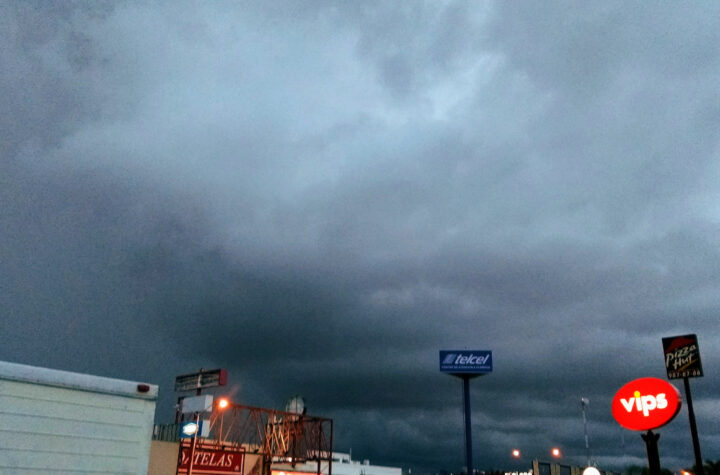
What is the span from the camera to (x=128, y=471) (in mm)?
12844

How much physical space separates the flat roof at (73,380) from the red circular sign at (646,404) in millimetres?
10069

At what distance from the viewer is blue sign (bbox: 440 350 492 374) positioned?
5175 cm

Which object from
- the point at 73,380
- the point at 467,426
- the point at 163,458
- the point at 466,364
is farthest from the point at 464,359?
the point at 73,380

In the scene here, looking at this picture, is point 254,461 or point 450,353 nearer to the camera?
point 254,461

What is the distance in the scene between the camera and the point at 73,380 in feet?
41.1

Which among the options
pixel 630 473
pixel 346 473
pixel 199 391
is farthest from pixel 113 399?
pixel 346 473

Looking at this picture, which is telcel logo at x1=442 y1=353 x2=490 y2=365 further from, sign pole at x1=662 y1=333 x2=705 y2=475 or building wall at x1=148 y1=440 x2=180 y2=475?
sign pole at x1=662 y1=333 x2=705 y2=475

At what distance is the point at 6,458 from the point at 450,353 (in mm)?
44063

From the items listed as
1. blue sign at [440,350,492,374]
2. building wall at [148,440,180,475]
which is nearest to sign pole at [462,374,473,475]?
blue sign at [440,350,492,374]

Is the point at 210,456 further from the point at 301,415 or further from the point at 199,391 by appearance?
the point at 301,415

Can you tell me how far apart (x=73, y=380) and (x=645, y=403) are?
37.3ft

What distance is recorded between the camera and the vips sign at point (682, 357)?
61.4 feet

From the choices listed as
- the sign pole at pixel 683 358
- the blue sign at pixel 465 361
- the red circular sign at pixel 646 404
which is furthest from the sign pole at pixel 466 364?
the red circular sign at pixel 646 404

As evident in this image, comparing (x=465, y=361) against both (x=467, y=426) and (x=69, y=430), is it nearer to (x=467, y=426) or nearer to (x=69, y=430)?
(x=467, y=426)
